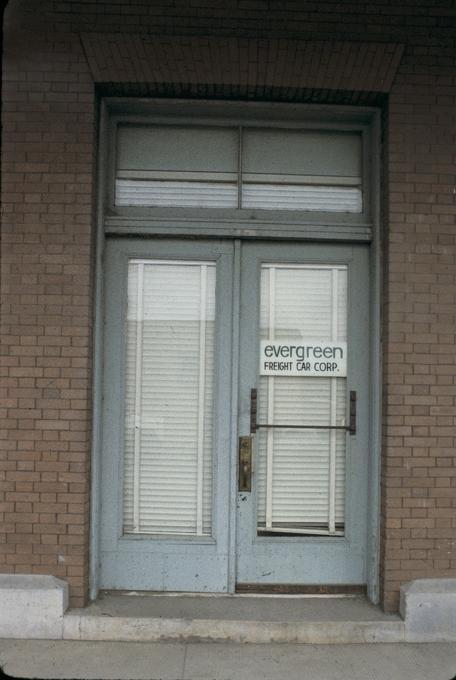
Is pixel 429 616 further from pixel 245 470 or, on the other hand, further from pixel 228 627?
pixel 245 470

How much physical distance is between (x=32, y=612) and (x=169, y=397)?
168 centimetres

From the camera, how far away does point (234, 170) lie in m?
4.98

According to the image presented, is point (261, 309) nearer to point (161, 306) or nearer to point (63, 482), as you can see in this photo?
point (161, 306)

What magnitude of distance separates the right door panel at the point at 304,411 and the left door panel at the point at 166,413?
0.63 ft

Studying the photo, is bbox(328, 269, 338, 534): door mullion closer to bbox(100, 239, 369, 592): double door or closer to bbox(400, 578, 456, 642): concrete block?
bbox(100, 239, 369, 592): double door

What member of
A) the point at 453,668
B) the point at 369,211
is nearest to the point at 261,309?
the point at 369,211

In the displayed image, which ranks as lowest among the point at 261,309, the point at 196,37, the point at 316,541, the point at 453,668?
the point at 453,668

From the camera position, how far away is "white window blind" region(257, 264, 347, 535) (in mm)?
4883

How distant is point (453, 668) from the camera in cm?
405

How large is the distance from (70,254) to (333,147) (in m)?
2.10

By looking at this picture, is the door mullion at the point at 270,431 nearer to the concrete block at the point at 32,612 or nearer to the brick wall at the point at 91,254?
the brick wall at the point at 91,254

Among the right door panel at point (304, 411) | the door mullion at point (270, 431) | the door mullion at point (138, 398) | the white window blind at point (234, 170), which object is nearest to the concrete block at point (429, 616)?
the right door panel at point (304, 411)

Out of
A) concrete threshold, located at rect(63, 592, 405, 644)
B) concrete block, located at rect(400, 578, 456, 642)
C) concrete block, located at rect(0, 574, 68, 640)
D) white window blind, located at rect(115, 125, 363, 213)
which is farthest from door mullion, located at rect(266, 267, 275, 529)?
concrete block, located at rect(0, 574, 68, 640)

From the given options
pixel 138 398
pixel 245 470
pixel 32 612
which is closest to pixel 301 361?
pixel 245 470
